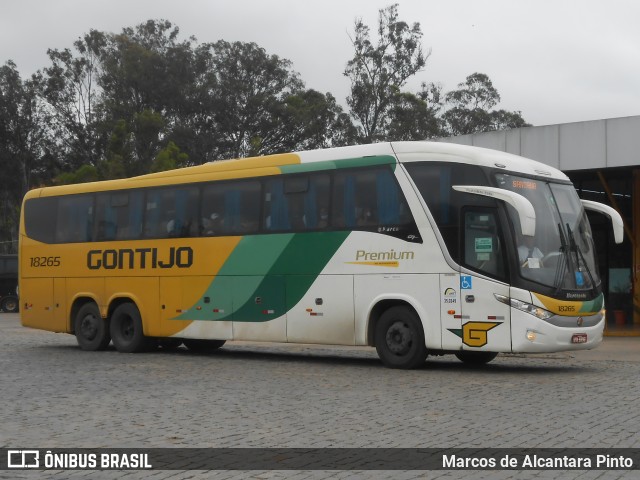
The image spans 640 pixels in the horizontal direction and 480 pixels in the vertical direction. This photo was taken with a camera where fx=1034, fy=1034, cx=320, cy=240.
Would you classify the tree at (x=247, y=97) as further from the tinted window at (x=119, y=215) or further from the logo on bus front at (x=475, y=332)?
the logo on bus front at (x=475, y=332)

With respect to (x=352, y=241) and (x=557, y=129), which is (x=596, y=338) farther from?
(x=557, y=129)

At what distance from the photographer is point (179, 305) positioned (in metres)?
19.5

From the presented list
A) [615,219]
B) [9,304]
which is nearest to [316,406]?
[615,219]

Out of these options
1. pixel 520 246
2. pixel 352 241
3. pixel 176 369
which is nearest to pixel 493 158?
pixel 520 246

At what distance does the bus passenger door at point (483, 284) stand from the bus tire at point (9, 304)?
123ft

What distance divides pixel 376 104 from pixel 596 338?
50797mm

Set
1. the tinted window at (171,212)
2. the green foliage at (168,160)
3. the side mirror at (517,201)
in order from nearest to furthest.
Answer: the side mirror at (517,201)
the tinted window at (171,212)
the green foliage at (168,160)

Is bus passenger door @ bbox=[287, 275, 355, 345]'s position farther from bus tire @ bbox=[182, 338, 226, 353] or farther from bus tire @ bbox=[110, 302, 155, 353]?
bus tire @ bbox=[182, 338, 226, 353]

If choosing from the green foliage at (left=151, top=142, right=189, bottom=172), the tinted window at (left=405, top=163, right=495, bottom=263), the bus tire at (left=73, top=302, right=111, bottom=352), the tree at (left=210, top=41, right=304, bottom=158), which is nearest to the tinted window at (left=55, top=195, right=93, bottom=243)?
the bus tire at (left=73, top=302, right=111, bottom=352)

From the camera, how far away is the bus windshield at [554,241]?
594 inches

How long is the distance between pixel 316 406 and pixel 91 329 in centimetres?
1094

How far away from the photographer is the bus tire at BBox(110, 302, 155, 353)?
66.8 ft

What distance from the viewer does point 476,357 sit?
17.5 metres

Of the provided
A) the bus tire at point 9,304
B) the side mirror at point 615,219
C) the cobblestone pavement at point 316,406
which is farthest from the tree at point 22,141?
the side mirror at point 615,219
